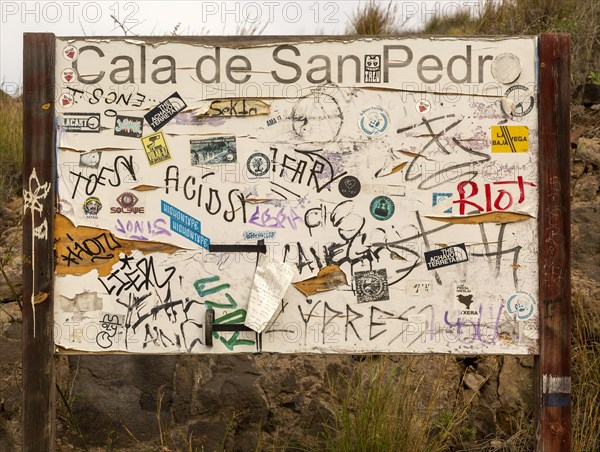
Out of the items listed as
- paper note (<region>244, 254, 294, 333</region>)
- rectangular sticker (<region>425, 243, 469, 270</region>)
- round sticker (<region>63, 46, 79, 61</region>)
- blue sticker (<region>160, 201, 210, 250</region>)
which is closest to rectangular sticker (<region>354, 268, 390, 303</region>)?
rectangular sticker (<region>425, 243, 469, 270</region>)

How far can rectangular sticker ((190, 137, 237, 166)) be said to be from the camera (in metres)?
3.94

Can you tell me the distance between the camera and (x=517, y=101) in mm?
3930

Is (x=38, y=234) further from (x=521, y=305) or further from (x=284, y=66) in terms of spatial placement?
(x=521, y=305)

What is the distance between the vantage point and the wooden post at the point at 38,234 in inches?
154

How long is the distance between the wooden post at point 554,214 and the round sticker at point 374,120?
75 centimetres

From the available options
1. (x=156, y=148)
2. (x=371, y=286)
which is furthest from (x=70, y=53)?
(x=371, y=286)

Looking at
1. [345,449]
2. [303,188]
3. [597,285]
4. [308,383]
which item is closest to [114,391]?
[308,383]

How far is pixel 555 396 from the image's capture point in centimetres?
394

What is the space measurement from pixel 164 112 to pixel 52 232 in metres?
0.80

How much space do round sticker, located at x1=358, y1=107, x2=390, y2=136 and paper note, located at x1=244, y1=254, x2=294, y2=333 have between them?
0.77 metres

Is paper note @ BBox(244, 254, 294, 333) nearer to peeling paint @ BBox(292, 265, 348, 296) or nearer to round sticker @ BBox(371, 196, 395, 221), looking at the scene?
peeling paint @ BBox(292, 265, 348, 296)

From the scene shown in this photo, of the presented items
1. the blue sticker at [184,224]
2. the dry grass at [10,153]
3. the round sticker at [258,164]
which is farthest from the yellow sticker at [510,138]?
the dry grass at [10,153]

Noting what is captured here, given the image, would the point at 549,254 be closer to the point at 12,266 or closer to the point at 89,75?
the point at 89,75

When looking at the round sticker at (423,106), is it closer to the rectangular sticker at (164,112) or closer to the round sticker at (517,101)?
the round sticker at (517,101)
